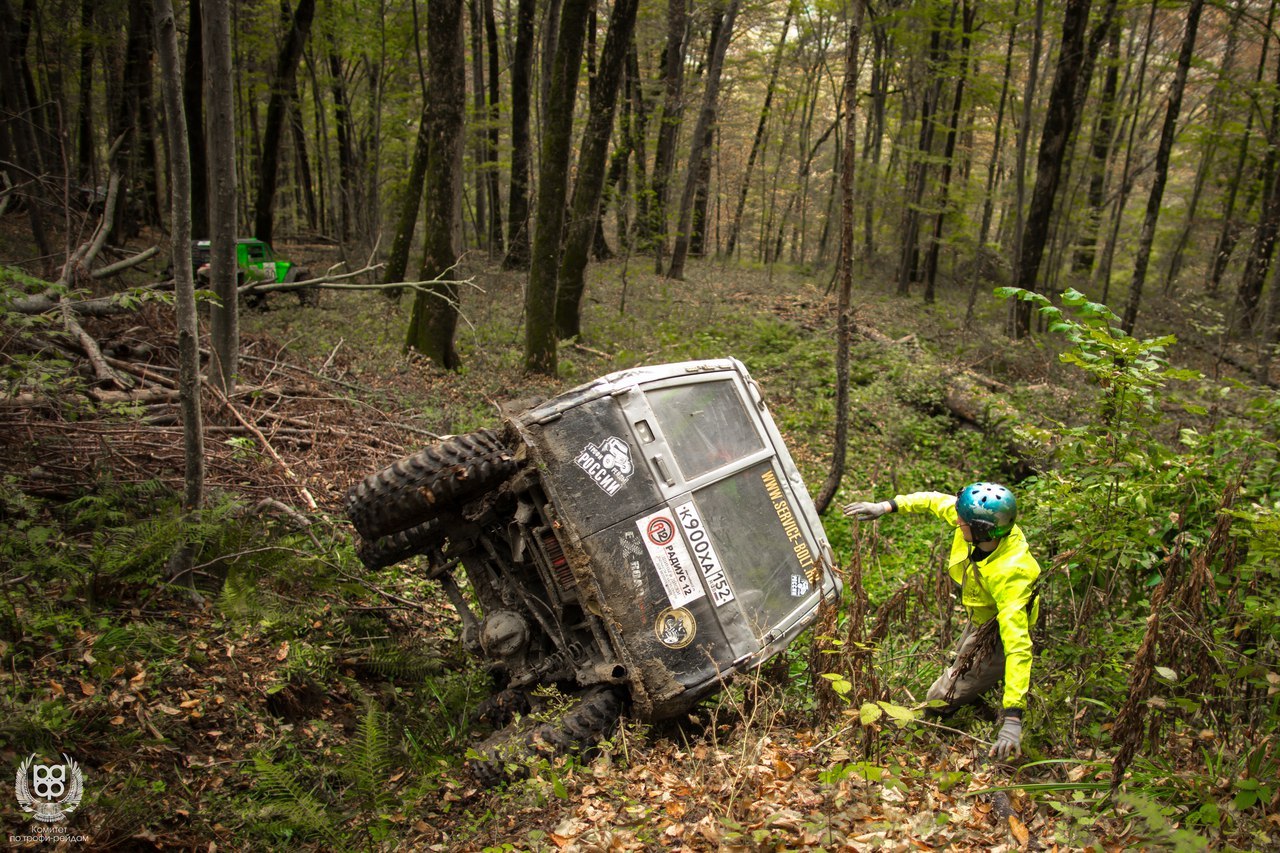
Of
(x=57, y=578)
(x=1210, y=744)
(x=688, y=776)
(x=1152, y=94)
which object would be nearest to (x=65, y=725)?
(x=57, y=578)

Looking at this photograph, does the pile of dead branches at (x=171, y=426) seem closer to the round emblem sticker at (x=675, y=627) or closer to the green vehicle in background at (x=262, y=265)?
the round emblem sticker at (x=675, y=627)

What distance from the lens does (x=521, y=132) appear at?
1877 cm

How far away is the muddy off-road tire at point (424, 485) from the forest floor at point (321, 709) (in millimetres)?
1027

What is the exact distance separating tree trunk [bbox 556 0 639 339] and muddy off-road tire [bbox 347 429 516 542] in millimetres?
8489

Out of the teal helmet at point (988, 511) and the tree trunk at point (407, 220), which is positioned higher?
the tree trunk at point (407, 220)

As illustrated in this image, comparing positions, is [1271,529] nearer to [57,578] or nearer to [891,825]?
[891,825]

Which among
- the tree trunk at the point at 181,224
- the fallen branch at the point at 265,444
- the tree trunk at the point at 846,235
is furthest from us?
the tree trunk at the point at 846,235

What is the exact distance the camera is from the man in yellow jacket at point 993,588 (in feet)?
13.3

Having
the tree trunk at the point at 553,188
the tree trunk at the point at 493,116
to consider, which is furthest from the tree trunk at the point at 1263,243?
the tree trunk at the point at 493,116

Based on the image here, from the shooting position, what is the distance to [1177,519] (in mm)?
5035

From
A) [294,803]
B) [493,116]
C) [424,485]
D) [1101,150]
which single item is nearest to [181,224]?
[424,485]

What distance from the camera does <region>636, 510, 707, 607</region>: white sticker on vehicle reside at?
4305mm

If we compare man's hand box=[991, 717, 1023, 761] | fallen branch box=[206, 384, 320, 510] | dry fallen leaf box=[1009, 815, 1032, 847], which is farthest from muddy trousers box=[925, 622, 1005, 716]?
fallen branch box=[206, 384, 320, 510]

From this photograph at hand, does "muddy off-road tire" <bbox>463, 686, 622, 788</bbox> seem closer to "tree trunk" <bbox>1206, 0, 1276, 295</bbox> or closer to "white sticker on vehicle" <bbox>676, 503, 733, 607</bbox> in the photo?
"white sticker on vehicle" <bbox>676, 503, 733, 607</bbox>
